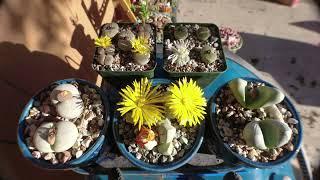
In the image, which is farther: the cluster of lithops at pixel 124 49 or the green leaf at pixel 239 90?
the cluster of lithops at pixel 124 49

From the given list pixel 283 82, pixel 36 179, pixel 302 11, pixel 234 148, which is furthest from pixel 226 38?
pixel 36 179

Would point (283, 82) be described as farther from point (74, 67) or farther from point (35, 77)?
point (35, 77)

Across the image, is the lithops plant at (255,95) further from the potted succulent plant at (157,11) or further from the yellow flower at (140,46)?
the potted succulent plant at (157,11)

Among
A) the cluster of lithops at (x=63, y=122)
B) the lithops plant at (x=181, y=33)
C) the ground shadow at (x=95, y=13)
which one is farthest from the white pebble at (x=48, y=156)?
the ground shadow at (x=95, y=13)

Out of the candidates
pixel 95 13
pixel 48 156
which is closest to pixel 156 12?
pixel 95 13

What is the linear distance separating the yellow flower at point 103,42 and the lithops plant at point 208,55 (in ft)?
1.00

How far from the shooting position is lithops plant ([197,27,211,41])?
1.05 metres

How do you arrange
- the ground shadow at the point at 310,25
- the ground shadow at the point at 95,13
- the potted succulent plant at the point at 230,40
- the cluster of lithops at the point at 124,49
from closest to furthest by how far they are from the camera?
the cluster of lithops at the point at 124,49 < the ground shadow at the point at 95,13 < the potted succulent plant at the point at 230,40 < the ground shadow at the point at 310,25

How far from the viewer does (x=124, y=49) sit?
1.02 metres

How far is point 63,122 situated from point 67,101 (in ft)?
0.19

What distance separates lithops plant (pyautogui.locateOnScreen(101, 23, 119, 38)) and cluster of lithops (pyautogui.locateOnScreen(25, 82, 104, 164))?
0.72 ft

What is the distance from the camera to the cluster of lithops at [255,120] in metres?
0.78

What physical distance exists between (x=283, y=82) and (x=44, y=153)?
58.4 inches

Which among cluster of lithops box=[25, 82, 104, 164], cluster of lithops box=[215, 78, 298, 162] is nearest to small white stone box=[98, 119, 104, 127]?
cluster of lithops box=[25, 82, 104, 164]
